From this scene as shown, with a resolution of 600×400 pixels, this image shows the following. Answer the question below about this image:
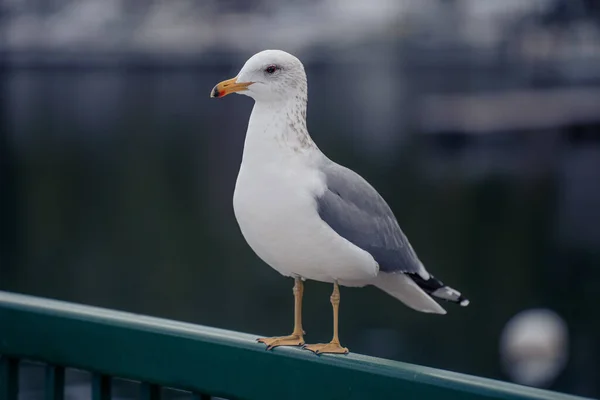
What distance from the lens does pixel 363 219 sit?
2.29m

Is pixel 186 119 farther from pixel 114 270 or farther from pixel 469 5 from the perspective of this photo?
pixel 469 5

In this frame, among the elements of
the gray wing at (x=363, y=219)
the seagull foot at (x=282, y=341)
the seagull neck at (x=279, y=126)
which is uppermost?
the seagull neck at (x=279, y=126)

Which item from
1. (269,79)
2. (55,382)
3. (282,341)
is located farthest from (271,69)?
(55,382)

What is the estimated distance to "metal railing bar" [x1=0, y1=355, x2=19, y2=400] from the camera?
2551mm

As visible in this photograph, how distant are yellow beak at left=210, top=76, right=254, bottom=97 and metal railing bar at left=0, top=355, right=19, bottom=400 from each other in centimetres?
91

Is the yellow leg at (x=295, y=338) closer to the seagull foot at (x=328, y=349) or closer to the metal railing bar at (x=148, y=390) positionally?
the seagull foot at (x=328, y=349)

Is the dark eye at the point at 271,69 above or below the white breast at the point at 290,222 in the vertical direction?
above

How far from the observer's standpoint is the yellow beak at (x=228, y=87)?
85.5 inches

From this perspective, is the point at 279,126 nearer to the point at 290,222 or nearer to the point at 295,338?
the point at 290,222

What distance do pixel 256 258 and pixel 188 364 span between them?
14880mm

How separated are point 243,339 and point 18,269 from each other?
1432 cm

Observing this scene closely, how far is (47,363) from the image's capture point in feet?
8.34

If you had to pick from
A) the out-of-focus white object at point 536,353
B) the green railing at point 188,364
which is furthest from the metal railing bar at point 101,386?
the out-of-focus white object at point 536,353

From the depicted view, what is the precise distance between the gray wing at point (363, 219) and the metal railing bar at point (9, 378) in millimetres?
919
